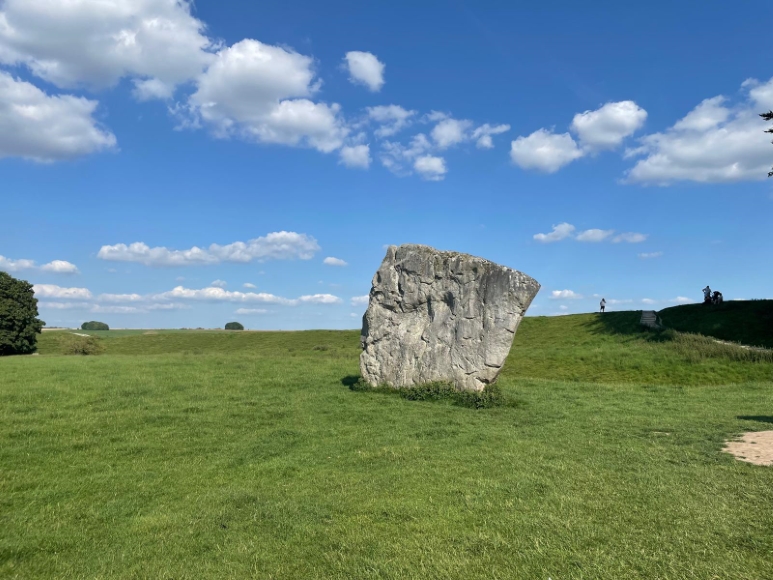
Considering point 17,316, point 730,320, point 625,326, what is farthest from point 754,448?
point 17,316

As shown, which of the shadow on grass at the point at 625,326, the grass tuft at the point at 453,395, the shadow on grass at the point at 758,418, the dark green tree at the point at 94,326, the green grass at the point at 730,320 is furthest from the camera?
the dark green tree at the point at 94,326

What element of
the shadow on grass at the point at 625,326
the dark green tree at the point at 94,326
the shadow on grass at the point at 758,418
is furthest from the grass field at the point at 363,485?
the dark green tree at the point at 94,326

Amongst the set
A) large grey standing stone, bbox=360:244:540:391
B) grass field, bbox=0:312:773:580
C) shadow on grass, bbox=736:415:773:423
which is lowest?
grass field, bbox=0:312:773:580

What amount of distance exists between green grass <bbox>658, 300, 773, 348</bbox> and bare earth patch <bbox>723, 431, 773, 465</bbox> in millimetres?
27856

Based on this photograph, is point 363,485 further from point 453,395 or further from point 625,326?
point 625,326

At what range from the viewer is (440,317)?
19672 mm

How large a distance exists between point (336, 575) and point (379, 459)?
501 cm

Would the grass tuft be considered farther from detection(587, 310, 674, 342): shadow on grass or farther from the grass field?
detection(587, 310, 674, 342): shadow on grass

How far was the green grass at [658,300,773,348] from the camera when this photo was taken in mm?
37719

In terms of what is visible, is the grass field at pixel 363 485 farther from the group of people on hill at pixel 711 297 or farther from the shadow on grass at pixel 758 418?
the group of people on hill at pixel 711 297

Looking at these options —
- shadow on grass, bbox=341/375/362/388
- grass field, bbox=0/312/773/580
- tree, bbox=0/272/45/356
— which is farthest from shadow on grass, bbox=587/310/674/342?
tree, bbox=0/272/45/356

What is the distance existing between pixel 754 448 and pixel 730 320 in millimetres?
35524

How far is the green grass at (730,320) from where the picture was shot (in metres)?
37.7

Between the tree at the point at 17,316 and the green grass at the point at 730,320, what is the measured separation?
5284 cm
